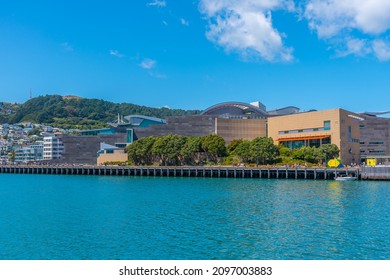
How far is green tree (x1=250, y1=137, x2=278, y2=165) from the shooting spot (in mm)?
111875

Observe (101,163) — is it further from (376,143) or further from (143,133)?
(376,143)

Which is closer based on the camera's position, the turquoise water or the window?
the turquoise water

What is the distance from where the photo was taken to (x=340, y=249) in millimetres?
29250

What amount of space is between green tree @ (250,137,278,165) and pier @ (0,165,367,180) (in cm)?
1034

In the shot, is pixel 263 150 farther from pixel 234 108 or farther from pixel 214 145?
pixel 234 108

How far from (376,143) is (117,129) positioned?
322 feet

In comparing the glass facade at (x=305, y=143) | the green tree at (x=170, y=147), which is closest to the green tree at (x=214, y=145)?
the green tree at (x=170, y=147)

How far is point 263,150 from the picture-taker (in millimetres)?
111938

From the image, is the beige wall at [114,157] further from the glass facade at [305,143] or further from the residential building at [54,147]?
the residential building at [54,147]

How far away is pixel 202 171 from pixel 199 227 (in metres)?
73.5

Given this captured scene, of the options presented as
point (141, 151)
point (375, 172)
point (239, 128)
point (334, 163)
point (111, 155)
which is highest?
point (239, 128)

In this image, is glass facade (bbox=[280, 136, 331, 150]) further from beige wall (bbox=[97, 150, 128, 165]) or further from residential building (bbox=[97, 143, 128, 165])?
residential building (bbox=[97, 143, 128, 165])

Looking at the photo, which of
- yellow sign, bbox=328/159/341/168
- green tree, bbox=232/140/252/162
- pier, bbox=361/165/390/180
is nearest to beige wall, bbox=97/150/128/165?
green tree, bbox=232/140/252/162

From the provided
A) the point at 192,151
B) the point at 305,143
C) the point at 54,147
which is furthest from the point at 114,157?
the point at 54,147
